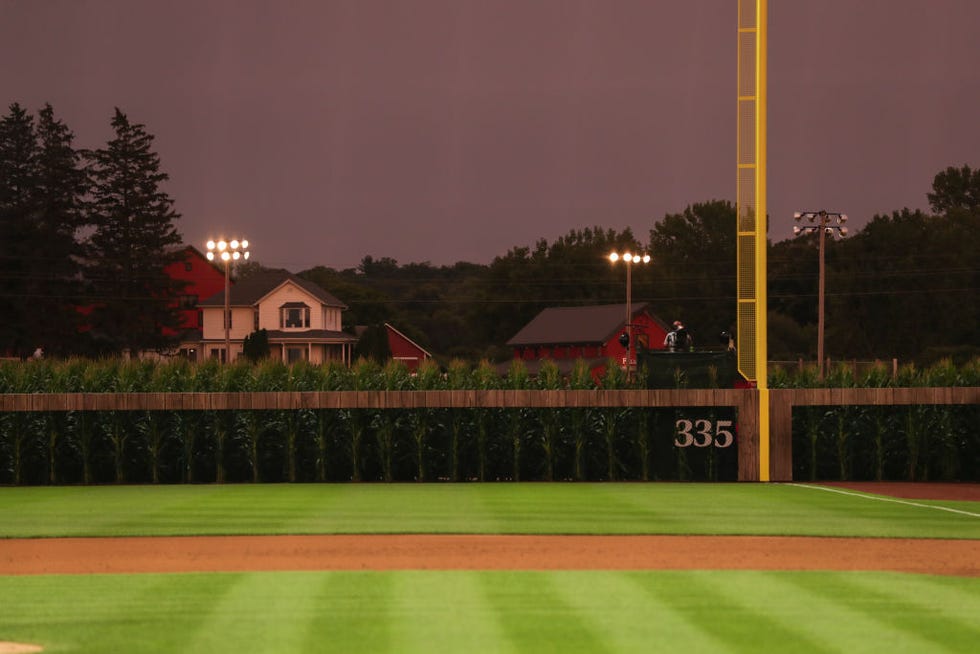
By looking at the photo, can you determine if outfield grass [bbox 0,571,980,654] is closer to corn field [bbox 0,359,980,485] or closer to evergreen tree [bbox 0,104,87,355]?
corn field [bbox 0,359,980,485]

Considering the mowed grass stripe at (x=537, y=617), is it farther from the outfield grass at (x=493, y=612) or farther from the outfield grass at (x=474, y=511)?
the outfield grass at (x=474, y=511)

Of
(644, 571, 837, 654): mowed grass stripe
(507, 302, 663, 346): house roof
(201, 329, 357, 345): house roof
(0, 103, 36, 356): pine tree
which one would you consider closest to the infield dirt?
(644, 571, 837, 654): mowed grass stripe

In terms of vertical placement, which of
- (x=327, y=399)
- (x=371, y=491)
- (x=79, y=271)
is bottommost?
(x=371, y=491)

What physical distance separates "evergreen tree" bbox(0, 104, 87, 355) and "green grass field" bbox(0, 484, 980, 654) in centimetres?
5743

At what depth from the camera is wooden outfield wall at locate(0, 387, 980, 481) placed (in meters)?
19.5

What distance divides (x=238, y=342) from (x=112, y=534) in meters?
67.9

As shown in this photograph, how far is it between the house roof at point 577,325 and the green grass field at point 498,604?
63.2 meters

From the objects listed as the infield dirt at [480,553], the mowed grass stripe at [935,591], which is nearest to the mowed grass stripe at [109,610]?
the infield dirt at [480,553]

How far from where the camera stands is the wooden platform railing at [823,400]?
63.9ft

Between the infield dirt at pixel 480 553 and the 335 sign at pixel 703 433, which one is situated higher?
the 335 sign at pixel 703 433

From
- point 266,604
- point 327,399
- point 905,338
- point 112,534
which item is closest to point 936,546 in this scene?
point 266,604

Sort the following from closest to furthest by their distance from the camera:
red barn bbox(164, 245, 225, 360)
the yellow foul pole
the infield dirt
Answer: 1. the infield dirt
2. the yellow foul pole
3. red barn bbox(164, 245, 225, 360)

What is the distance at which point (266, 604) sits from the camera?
8547 millimetres

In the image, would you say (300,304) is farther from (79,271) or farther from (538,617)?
(538,617)
